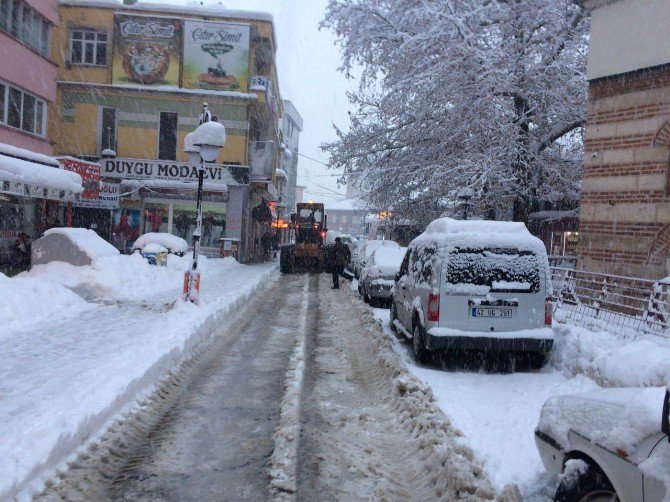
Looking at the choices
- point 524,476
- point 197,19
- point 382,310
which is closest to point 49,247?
point 382,310

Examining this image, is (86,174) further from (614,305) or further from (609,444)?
(609,444)

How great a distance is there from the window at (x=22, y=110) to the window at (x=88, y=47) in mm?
6854

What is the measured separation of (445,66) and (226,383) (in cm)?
1257

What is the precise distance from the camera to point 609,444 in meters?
2.98

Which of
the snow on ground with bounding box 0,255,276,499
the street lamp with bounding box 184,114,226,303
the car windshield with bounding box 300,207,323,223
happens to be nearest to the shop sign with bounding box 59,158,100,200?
the snow on ground with bounding box 0,255,276,499

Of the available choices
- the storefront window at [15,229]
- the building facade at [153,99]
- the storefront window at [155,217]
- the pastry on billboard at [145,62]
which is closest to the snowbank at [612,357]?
the storefront window at [15,229]

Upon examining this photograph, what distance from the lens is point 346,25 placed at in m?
19.4

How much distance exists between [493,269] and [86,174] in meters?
18.2

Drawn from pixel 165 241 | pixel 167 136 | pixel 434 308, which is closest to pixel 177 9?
pixel 167 136

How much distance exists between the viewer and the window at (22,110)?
62.8 ft

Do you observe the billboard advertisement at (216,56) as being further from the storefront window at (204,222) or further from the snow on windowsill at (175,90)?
the storefront window at (204,222)

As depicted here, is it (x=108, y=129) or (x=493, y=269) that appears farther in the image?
(x=108, y=129)

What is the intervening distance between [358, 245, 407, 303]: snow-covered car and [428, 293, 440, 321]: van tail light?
261 inches

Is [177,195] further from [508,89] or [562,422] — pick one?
[562,422]
